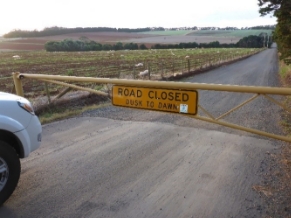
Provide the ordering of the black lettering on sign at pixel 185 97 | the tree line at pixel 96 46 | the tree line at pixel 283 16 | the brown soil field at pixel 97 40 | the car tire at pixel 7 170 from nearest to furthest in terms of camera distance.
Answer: the car tire at pixel 7 170 → the black lettering on sign at pixel 185 97 → the tree line at pixel 283 16 → the brown soil field at pixel 97 40 → the tree line at pixel 96 46

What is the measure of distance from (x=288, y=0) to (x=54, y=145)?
1224 cm

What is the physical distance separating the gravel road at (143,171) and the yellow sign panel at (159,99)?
43.3 inches

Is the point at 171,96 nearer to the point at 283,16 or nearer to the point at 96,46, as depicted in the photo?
the point at 283,16

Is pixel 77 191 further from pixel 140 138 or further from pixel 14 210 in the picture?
pixel 140 138

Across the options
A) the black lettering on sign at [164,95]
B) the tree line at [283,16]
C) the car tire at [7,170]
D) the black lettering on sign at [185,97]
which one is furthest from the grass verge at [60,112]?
the tree line at [283,16]

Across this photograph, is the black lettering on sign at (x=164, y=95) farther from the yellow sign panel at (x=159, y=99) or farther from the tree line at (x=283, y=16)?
the tree line at (x=283, y=16)

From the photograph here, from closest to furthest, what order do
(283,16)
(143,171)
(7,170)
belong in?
(7,170), (143,171), (283,16)

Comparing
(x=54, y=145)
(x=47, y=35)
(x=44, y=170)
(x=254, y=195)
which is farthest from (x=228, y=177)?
(x=47, y=35)

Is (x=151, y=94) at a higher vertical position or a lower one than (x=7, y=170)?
higher

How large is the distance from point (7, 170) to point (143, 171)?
6.42 feet

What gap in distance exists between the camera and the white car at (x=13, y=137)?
12.0 ft

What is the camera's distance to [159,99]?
4.05m

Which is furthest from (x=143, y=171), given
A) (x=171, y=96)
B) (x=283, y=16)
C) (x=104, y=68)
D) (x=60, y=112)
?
(x=104, y=68)

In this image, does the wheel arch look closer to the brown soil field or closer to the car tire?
the car tire
